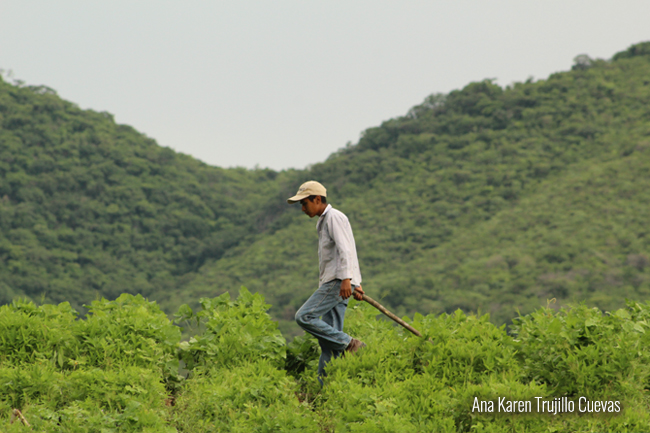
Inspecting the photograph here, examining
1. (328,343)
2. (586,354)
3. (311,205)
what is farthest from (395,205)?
(586,354)

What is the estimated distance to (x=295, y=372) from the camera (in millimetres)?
6258

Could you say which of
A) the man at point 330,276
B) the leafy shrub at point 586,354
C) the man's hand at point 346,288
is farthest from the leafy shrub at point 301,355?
the leafy shrub at point 586,354

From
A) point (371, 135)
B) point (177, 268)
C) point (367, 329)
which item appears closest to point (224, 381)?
point (367, 329)

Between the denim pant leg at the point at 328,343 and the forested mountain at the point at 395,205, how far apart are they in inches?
1016

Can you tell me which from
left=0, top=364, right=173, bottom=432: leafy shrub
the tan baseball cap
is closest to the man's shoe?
the tan baseball cap

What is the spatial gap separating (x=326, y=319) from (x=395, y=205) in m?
47.1

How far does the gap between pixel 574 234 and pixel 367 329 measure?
3504 centimetres

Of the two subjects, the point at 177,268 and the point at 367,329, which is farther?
the point at 177,268

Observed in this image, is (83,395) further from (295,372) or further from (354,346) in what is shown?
(354,346)

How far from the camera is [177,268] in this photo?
171 ft

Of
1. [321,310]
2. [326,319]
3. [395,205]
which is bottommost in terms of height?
[326,319]

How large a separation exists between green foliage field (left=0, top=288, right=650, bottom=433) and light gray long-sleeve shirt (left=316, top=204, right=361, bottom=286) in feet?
2.53

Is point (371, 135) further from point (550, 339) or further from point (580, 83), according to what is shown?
point (550, 339)

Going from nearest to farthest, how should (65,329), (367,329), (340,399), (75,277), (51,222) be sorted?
(340,399)
(65,329)
(367,329)
(75,277)
(51,222)
